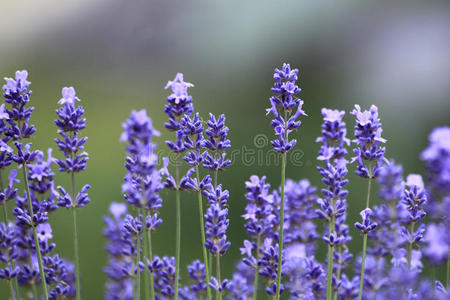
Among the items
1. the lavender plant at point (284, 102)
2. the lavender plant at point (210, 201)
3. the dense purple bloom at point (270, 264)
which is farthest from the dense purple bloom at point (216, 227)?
the lavender plant at point (284, 102)

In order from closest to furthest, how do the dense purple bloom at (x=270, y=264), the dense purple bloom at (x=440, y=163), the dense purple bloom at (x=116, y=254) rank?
the dense purple bloom at (x=440, y=163) → the dense purple bloom at (x=270, y=264) → the dense purple bloom at (x=116, y=254)

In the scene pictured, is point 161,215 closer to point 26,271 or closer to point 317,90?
point 317,90

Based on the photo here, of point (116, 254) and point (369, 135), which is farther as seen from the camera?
point (116, 254)

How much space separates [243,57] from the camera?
6293 mm

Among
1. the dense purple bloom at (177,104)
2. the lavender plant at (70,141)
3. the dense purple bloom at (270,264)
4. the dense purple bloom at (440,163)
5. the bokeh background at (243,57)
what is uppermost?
the bokeh background at (243,57)

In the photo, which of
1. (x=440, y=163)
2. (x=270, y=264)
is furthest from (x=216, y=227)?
(x=440, y=163)

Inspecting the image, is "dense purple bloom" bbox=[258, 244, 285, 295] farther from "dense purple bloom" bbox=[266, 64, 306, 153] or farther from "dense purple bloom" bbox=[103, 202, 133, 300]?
"dense purple bloom" bbox=[103, 202, 133, 300]

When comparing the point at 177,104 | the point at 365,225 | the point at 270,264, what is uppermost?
the point at 177,104

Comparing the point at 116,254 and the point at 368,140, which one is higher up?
the point at 368,140

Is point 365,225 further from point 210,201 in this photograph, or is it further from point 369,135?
point 210,201

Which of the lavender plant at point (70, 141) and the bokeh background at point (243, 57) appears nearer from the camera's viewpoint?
the lavender plant at point (70, 141)

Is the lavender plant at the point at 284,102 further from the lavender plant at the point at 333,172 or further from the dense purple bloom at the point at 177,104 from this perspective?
the dense purple bloom at the point at 177,104

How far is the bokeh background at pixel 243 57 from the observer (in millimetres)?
5844

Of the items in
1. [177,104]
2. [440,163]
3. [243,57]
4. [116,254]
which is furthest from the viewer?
[243,57]
